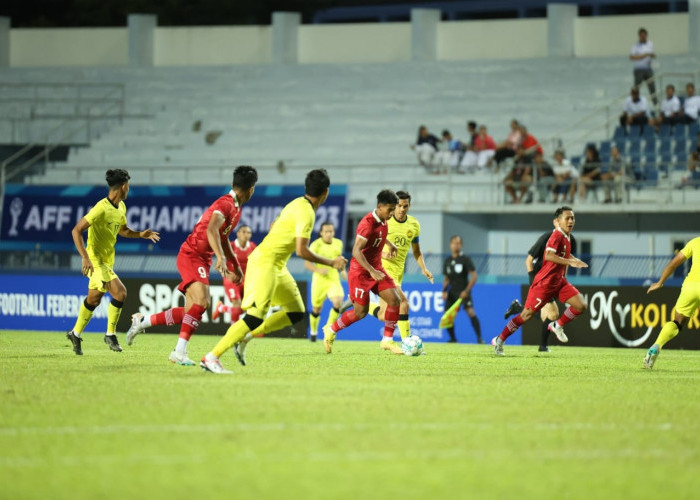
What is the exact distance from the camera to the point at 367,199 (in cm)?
3225

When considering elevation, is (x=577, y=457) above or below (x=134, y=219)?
below

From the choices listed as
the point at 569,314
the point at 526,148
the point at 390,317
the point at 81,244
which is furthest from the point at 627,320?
the point at 81,244

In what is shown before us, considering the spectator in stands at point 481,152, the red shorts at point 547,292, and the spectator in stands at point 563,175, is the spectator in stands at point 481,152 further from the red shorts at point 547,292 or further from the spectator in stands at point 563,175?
the red shorts at point 547,292

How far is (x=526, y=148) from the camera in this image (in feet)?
103

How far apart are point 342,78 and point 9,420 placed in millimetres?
29419

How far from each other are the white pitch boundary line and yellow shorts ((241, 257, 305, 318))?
382 centimetres

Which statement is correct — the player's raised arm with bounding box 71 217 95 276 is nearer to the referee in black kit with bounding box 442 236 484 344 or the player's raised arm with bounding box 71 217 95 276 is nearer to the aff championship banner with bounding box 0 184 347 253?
the referee in black kit with bounding box 442 236 484 344

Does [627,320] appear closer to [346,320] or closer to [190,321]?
[346,320]

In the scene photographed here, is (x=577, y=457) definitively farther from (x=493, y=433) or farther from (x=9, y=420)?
(x=9, y=420)

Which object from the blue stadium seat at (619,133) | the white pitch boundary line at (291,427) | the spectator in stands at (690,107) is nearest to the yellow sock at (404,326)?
the white pitch boundary line at (291,427)

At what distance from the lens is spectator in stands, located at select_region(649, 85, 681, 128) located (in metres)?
30.7

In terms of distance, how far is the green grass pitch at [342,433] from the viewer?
21.9ft

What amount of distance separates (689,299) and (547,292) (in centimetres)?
346

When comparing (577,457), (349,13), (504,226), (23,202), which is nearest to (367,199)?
(504,226)
